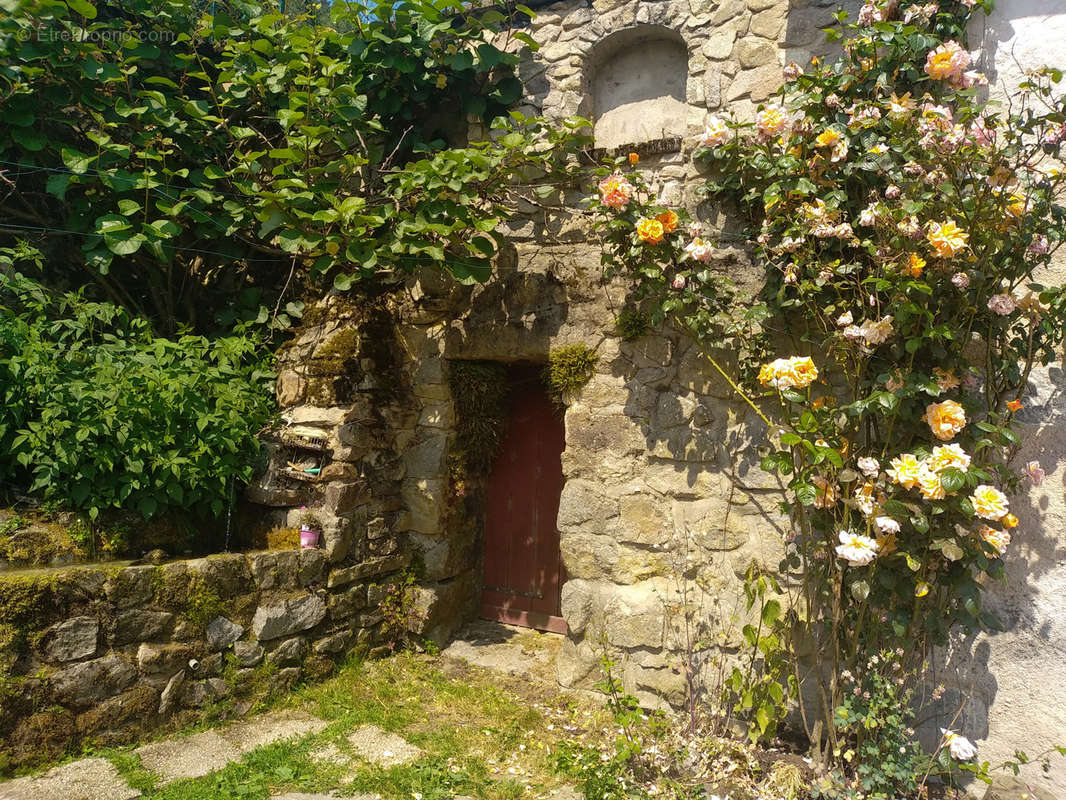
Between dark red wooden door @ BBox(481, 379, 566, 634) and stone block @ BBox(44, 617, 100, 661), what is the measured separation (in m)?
2.22

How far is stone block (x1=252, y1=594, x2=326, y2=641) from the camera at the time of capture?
3227mm

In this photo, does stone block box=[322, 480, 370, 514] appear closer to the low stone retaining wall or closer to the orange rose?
the low stone retaining wall

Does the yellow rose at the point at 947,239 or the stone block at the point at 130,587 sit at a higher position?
the yellow rose at the point at 947,239

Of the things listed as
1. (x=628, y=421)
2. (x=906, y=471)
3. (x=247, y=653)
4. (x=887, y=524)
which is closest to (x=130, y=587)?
(x=247, y=653)

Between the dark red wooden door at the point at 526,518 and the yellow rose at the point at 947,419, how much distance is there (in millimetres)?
2115

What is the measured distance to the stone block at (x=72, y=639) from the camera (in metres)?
2.64

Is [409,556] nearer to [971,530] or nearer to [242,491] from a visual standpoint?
[242,491]

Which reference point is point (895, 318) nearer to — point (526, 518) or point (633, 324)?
point (633, 324)

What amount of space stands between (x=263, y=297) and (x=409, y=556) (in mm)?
1733

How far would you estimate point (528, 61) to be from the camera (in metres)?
3.97

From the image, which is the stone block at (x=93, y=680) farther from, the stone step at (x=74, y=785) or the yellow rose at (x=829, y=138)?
the yellow rose at (x=829, y=138)

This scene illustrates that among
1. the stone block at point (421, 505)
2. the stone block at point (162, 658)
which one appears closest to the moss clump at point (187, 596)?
the stone block at point (162, 658)

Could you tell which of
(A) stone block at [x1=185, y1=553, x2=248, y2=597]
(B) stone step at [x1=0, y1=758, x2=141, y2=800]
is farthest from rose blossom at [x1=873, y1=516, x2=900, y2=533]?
(B) stone step at [x1=0, y1=758, x2=141, y2=800]

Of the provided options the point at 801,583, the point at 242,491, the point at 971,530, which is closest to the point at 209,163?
the point at 242,491
